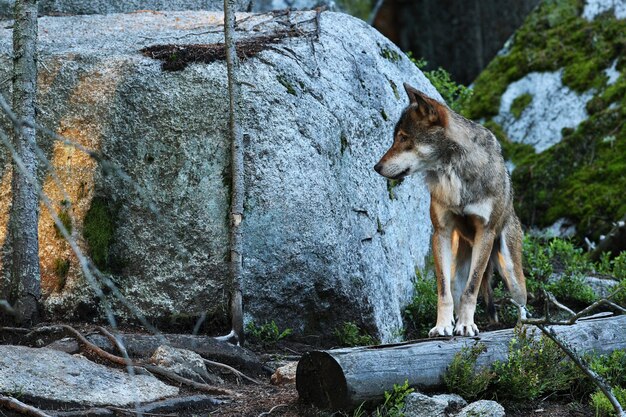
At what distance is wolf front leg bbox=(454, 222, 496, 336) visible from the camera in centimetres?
799

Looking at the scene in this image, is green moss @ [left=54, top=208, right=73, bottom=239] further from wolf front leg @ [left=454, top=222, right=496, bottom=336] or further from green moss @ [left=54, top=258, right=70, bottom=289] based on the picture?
wolf front leg @ [left=454, top=222, right=496, bottom=336]

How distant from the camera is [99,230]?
8.23 m

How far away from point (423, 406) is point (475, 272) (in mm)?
2067

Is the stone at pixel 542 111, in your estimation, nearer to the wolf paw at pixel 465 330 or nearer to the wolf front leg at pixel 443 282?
the wolf front leg at pixel 443 282

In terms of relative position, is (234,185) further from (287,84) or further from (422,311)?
(422,311)

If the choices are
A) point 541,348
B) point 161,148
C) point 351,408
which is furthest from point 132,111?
point 541,348

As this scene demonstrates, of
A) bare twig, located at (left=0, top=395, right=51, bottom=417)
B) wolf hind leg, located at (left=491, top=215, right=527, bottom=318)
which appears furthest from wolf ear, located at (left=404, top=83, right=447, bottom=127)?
bare twig, located at (left=0, top=395, right=51, bottom=417)

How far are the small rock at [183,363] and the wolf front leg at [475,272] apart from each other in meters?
2.22

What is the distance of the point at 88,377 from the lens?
21.5 ft

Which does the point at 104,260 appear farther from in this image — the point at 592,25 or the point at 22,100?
the point at 592,25

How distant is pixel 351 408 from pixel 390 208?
375 centimetres

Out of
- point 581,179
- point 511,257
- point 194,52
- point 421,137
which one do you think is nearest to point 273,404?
point 421,137

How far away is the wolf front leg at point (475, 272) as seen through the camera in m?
7.99

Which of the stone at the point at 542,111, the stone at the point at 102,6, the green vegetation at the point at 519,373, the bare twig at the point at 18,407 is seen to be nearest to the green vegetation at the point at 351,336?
the green vegetation at the point at 519,373
